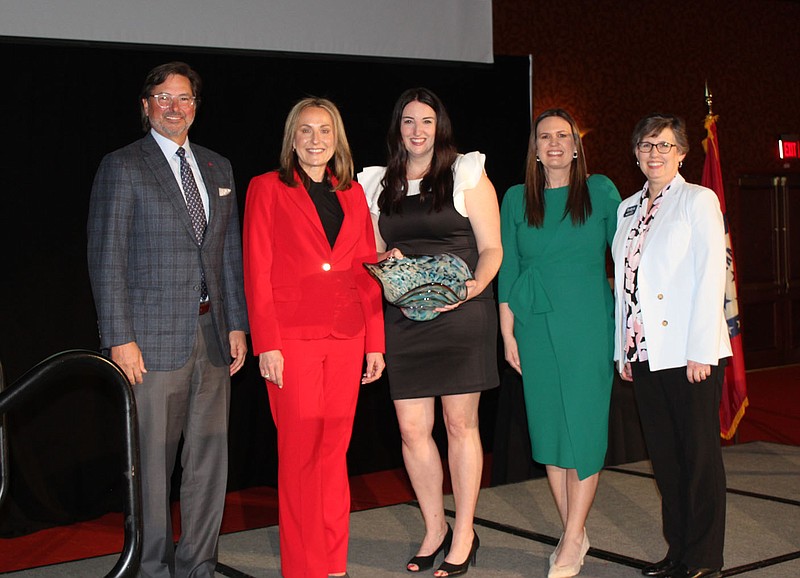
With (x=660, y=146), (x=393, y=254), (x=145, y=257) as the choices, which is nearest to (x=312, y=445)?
(x=393, y=254)

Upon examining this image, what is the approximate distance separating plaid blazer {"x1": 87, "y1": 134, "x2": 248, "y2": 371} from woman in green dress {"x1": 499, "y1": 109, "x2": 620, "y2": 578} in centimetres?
119

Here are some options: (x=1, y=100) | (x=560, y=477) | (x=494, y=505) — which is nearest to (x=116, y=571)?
(x=560, y=477)

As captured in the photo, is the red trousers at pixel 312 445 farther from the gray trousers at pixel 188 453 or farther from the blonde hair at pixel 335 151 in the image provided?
the blonde hair at pixel 335 151

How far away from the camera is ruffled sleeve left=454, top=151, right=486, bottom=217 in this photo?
3.39 metres

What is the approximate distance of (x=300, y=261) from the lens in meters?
3.18

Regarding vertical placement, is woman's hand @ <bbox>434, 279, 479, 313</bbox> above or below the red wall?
below

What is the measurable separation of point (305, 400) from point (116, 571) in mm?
1423

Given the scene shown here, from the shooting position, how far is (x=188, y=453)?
A: 318cm

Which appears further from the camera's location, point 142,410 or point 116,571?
point 142,410

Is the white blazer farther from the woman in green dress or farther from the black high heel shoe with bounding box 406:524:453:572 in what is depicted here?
the black high heel shoe with bounding box 406:524:453:572

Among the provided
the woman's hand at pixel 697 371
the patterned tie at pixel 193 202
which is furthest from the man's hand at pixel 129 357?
the woman's hand at pixel 697 371

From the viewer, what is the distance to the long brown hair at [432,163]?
3.40 m

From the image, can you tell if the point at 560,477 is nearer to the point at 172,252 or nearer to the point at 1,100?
the point at 172,252

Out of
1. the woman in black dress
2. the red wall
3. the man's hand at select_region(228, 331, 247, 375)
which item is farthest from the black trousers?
the red wall
